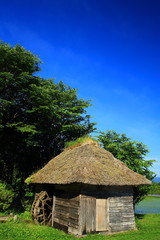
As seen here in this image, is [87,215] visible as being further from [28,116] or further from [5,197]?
[28,116]

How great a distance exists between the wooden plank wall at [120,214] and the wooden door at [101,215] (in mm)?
327

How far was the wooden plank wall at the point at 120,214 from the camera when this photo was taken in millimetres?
12398

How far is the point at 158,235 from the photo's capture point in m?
11.8

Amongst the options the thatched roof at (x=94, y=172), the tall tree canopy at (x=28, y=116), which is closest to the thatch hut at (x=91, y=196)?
the thatched roof at (x=94, y=172)

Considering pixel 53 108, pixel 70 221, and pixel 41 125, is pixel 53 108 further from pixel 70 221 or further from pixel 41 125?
pixel 70 221

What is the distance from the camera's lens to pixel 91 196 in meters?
11.8

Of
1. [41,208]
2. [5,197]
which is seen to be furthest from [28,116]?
[41,208]

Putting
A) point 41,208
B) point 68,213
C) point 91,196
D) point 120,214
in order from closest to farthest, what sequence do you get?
point 91,196, point 68,213, point 120,214, point 41,208

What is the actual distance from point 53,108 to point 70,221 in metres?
12.1

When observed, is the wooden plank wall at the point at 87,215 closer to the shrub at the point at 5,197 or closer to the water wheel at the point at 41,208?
the water wheel at the point at 41,208

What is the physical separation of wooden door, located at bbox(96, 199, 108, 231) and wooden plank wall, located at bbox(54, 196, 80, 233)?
1.45 meters

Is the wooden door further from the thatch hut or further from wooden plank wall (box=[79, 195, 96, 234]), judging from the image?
wooden plank wall (box=[79, 195, 96, 234])

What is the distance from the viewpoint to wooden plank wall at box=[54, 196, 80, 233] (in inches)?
447

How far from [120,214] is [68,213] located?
3.39m
